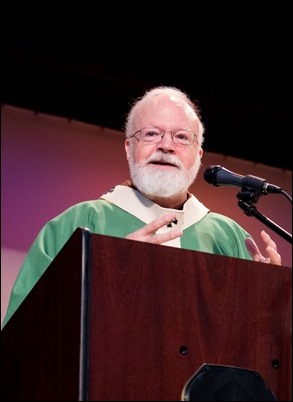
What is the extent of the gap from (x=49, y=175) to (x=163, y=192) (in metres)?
1.57

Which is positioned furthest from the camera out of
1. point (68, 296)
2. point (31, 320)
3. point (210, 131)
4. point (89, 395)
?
point (210, 131)

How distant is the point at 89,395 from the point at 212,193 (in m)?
3.24

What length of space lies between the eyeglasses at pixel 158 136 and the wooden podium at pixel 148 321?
4.95 feet

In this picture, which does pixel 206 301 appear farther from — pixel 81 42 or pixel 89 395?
pixel 81 42

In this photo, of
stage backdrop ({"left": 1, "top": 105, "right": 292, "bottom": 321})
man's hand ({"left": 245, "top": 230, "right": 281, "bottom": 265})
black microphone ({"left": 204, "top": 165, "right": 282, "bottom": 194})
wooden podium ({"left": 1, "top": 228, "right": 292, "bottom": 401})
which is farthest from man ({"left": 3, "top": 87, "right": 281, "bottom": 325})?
wooden podium ({"left": 1, "top": 228, "right": 292, "bottom": 401})

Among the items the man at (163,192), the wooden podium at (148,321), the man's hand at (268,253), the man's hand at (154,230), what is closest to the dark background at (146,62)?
the man at (163,192)

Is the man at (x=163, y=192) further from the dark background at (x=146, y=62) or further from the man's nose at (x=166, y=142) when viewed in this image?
the dark background at (x=146, y=62)

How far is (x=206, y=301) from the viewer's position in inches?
84.7

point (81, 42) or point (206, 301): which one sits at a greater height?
point (81, 42)

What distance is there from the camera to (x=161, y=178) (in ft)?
11.8

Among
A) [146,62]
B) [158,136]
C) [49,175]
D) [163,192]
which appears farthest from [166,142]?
[146,62]

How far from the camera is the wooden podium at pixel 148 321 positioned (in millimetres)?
2035

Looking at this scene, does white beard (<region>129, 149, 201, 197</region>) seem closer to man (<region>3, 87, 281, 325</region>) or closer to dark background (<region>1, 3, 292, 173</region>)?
man (<region>3, 87, 281, 325</region>)

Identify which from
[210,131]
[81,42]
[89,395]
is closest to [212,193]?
[210,131]
